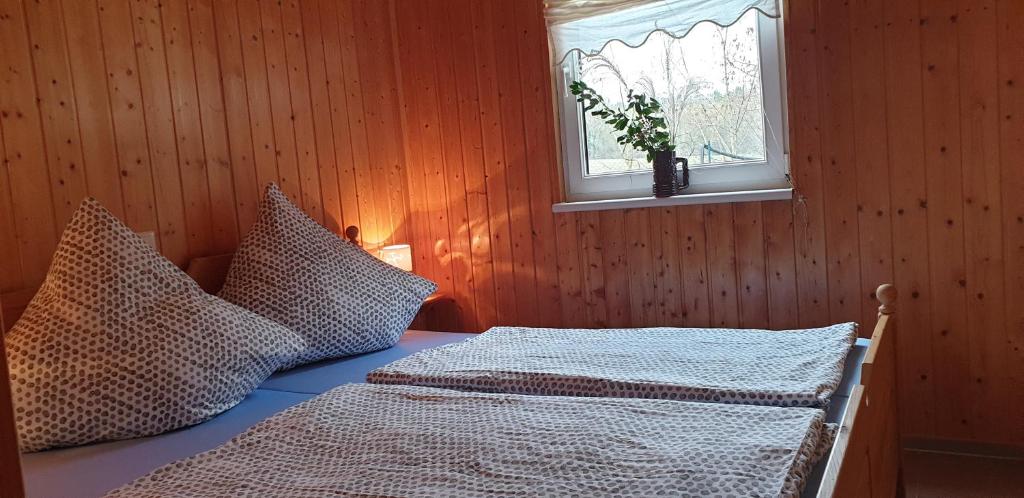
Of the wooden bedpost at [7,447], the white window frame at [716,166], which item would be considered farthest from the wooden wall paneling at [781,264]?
the wooden bedpost at [7,447]

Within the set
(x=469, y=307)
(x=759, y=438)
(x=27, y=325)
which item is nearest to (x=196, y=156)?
(x=27, y=325)

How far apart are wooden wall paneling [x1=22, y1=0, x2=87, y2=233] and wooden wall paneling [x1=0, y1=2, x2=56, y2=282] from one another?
21 mm

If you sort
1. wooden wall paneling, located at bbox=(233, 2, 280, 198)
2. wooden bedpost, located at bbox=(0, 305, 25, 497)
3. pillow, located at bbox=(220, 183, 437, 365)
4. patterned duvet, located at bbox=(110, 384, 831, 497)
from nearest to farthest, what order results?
wooden bedpost, located at bbox=(0, 305, 25, 497) → patterned duvet, located at bbox=(110, 384, 831, 497) → pillow, located at bbox=(220, 183, 437, 365) → wooden wall paneling, located at bbox=(233, 2, 280, 198)

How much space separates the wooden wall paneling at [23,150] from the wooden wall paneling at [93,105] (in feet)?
0.44

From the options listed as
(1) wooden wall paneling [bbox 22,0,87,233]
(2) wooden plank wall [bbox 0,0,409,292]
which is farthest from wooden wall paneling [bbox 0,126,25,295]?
(1) wooden wall paneling [bbox 22,0,87,233]

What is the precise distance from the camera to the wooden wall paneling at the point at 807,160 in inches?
111

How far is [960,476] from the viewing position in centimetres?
265

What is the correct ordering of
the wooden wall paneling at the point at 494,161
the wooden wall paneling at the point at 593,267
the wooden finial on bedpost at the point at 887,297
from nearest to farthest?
the wooden finial on bedpost at the point at 887,297, the wooden wall paneling at the point at 593,267, the wooden wall paneling at the point at 494,161

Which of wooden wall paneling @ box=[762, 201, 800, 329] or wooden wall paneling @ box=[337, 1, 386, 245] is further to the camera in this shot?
wooden wall paneling @ box=[337, 1, 386, 245]

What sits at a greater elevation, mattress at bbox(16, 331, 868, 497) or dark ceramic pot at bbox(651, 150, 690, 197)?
dark ceramic pot at bbox(651, 150, 690, 197)

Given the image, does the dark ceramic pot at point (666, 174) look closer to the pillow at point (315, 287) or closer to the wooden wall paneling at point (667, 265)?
the wooden wall paneling at point (667, 265)

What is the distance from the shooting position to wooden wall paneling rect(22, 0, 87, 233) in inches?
89.8

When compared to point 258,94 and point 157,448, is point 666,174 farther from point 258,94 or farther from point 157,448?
point 157,448

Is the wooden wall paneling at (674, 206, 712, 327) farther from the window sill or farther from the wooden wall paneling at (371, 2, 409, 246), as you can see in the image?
the wooden wall paneling at (371, 2, 409, 246)
